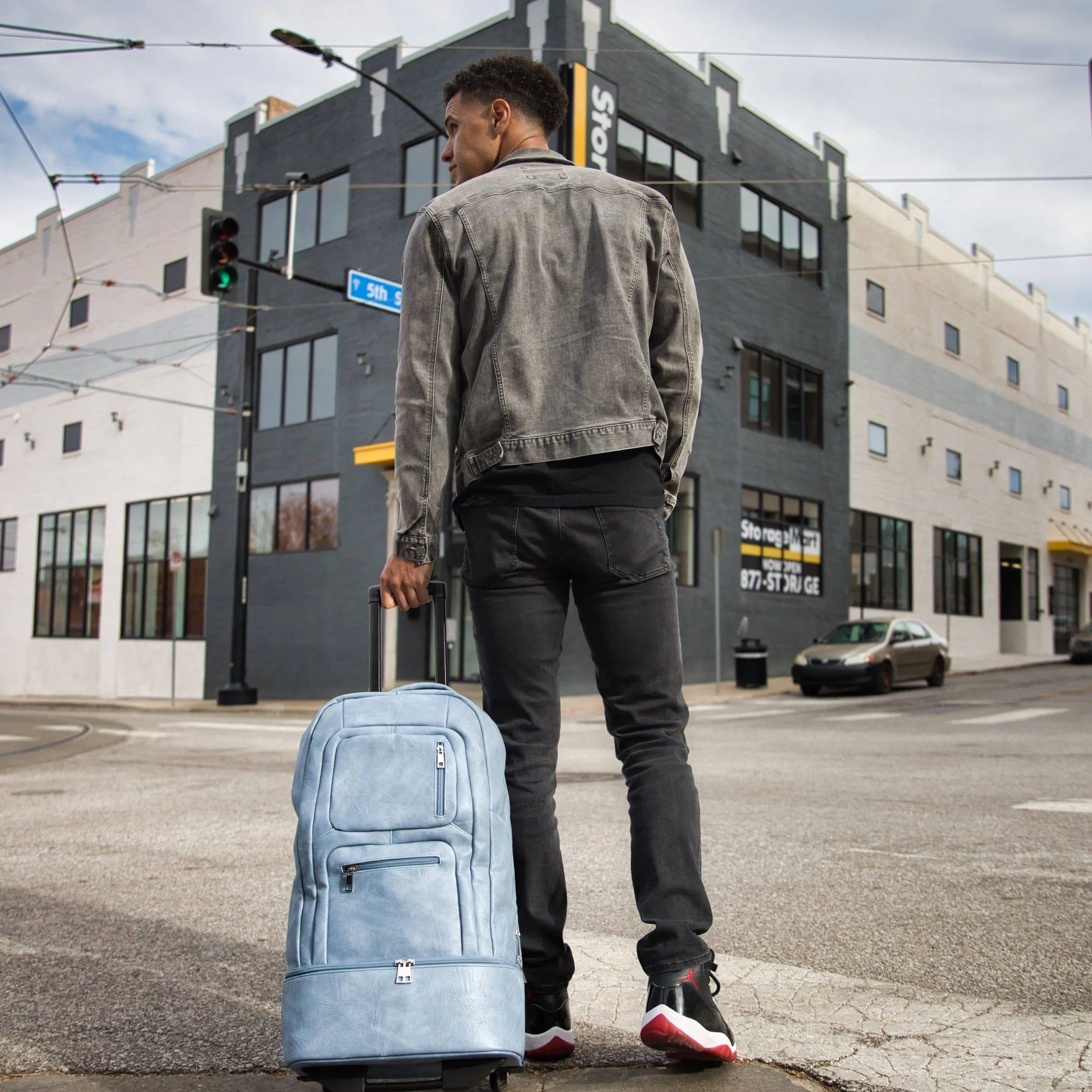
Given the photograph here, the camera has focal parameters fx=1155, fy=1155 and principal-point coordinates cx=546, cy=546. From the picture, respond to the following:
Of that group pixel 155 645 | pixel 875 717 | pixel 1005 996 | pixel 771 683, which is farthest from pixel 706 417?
pixel 1005 996

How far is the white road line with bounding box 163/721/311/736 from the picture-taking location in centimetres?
1337

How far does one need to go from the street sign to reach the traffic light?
1.58 metres

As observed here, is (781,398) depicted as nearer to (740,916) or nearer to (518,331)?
(740,916)

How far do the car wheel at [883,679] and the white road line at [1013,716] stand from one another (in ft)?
14.5

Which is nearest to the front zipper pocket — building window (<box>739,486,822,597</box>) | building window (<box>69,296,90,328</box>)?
building window (<box>739,486,822,597</box>)

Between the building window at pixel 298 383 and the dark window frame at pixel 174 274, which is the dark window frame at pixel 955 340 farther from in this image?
the dark window frame at pixel 174 274

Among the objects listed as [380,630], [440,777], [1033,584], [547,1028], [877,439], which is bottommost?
[547,1028]

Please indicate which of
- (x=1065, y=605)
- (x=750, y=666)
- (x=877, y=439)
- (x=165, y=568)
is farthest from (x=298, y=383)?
(x=1065, y=605)

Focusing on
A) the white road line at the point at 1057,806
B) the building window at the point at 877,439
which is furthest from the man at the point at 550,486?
the building window at the point at 877,439

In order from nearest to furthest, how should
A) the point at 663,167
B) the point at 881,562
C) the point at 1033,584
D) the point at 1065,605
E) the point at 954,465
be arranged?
1. the point at 663,167
2. the point at 881,562
3. the point at 954,465
4. the point at 1033,584
5. the point at 1065,605

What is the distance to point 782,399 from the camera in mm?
26641

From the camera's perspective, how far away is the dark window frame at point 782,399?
2552 cm

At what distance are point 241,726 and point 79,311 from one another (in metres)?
20.5

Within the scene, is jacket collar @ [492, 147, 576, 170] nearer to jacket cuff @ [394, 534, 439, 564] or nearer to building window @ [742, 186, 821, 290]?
jacket cuff @ [394, 534, 439, 564]
